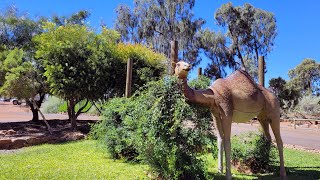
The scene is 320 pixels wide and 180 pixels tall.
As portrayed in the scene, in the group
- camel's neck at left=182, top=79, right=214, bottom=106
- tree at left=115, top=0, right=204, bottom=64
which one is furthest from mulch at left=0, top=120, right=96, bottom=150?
tree at left=115, top=0, right=204, bottom=64

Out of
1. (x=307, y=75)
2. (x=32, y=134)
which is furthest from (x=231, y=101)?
(x=307, y=75)

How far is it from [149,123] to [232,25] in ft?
99.2

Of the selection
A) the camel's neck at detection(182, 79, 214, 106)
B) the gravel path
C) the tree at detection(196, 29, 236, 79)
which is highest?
the tree at detection(196, 29, 236, 79)

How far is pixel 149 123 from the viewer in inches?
230

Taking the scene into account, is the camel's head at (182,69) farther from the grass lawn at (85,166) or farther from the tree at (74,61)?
the tree at (74,61)

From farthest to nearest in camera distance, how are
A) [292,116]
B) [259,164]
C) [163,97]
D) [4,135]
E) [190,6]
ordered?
1. [190,6]
2. [292,116]
3. [4,135]
4. [259,164]
5. [163,97]

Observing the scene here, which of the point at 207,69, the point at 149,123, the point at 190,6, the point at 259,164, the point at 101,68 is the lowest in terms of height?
the point at 259,164

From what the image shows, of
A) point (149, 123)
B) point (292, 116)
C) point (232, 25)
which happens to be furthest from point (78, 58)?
point (232, 25)

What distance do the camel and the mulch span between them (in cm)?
766

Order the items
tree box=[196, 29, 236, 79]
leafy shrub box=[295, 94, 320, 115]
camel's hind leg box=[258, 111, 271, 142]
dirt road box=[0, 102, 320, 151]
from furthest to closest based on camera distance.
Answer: tree box=[196, 29, 236, 79], leafy shrub box=[295, 94, 320, 115], dirt road box=[0, 102, 320, 151], camel's hind leg box=[258, 111, 271, 142]

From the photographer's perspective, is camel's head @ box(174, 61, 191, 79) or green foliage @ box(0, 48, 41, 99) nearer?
camel's head @ box(174, 61, 191, 79)

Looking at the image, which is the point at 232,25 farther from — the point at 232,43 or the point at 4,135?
the point at 4,135

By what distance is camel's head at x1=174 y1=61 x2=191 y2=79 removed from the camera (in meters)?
5.70

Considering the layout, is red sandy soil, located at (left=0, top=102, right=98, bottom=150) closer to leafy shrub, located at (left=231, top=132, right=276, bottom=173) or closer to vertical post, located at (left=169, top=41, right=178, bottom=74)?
leafy shrub, located at (left=231, top=132, right=276, bottom=173)
